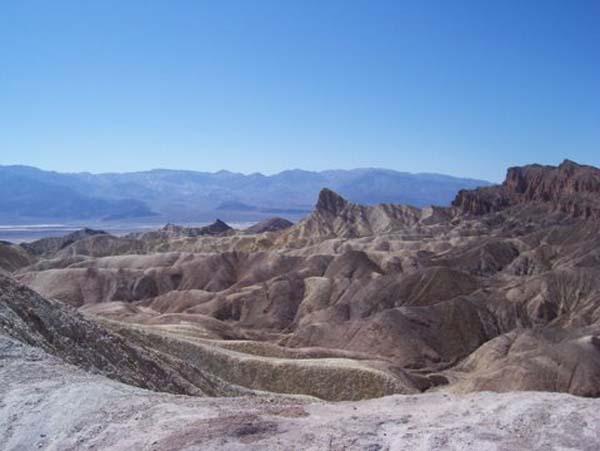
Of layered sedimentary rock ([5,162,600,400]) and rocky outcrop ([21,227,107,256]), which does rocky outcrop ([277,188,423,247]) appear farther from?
rocky outcrop ([21,227,107,256])

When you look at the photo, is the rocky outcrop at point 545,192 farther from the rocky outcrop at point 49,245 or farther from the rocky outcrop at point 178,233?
the rocky outcrop at point 49,245

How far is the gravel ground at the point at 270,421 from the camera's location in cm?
1394

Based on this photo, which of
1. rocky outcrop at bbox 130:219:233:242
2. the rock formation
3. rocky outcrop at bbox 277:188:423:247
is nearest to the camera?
the rock formation

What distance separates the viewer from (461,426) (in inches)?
573

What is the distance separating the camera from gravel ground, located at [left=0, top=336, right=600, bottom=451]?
13938 mm

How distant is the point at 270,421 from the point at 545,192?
151 meters

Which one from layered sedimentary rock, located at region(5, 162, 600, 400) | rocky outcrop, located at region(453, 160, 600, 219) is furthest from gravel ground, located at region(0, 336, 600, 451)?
rocky outcrop, located at region(453, 160, 600, 219)

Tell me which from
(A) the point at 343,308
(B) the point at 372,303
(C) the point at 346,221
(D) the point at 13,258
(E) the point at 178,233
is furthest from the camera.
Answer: (E) the point at 178,233

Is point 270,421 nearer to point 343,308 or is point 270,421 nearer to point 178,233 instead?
point 343,308

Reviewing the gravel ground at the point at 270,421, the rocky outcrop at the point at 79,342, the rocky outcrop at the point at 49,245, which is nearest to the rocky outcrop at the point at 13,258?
the rocky outcrop at the point at 49,245

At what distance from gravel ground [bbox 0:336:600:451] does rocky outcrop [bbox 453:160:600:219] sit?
401 ft

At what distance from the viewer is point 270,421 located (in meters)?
15.3

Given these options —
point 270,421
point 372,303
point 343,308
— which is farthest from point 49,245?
point 270,421

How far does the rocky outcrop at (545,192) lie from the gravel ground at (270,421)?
12214 cm
